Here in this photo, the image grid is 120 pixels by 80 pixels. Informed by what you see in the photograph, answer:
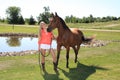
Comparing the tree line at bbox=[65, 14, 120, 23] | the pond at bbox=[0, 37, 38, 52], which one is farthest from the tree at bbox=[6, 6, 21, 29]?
the pond at bbox=[0, 37, 38, 52]

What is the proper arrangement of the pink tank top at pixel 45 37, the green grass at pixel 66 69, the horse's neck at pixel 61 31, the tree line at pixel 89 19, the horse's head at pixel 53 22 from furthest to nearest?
the tree line at pixel 89 19 → the horse's neck at pixel 61 31 → the pink tank top at pixel 45 37 → the horse's head at pixel 53 22 → the green grass at pixel 66 69

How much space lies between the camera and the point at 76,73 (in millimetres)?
11984

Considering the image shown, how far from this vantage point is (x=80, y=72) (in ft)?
40.2

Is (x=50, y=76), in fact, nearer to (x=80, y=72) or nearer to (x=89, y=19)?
(x=80, y=72)

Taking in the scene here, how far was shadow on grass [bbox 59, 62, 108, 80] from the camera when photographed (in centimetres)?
1131

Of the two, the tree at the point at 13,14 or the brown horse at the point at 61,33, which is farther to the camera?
the tree at the point at 13,14

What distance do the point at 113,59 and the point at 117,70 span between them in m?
2.97

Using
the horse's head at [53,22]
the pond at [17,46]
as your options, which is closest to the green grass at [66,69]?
the horse's head at [53,22]

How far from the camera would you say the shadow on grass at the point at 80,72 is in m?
11.3

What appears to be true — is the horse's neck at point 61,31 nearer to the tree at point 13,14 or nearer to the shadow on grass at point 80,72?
the shadow on grass at point 80,72

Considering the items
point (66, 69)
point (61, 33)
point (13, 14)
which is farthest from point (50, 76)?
point (13, 14)

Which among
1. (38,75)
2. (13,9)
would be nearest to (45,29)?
(38,75)

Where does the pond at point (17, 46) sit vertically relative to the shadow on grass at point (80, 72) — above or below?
below


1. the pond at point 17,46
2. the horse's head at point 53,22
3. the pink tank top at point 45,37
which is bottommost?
the pond at point 17,46
